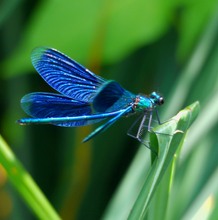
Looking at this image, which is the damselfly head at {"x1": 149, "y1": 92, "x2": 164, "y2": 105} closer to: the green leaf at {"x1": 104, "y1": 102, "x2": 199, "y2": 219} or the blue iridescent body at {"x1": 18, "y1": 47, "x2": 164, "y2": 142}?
the blue iridescent body at {"x1": 18, "y1": 47, "x2": 164, "y2": 142}

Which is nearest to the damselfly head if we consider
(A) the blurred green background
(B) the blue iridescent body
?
(B) the blue iridescent body

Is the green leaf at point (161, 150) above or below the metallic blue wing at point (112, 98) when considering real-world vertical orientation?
above

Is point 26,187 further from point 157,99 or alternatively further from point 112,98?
point 157,99

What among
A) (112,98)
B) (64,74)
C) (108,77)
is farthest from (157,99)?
(108,77)

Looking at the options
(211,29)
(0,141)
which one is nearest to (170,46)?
(211,29)

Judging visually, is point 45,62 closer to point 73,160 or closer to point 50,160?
point 73,160

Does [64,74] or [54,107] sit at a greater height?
[64,74]

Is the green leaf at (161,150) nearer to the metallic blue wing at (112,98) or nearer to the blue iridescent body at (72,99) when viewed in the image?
the metallic blue wing at (112,98)

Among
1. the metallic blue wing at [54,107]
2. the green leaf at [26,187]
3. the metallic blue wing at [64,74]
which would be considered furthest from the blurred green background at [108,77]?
the green leaf at [26,187]
